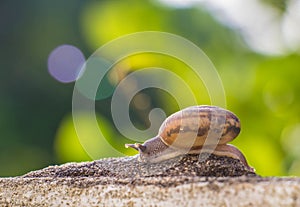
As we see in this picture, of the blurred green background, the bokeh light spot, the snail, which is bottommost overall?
the snail

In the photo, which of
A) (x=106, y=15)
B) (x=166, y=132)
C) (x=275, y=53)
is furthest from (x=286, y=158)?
(x=166, y=132)

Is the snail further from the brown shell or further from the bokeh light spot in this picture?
the bokeh light spot

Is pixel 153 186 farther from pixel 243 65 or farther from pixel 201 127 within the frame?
pixel 243 65

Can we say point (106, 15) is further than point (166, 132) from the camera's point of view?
Yes

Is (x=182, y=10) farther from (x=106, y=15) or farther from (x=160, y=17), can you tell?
(x=106, y=15)

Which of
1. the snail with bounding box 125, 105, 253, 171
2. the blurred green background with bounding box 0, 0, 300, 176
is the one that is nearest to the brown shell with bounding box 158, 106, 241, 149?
the snail with bounding box 125, 105, 253, 171

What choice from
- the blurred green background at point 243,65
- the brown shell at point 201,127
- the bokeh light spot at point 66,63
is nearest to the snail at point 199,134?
the brown shell at point 201,127

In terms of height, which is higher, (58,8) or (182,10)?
(58,8)
